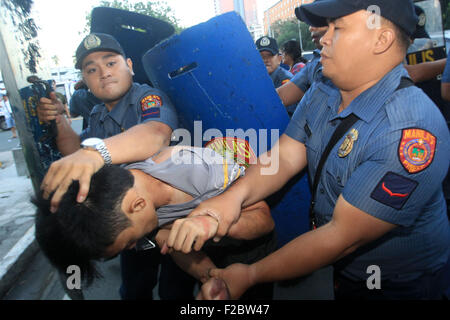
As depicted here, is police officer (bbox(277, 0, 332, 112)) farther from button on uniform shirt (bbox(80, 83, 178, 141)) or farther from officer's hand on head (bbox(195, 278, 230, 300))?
officer's hand on head (bbox(195, 278, 230, 300))

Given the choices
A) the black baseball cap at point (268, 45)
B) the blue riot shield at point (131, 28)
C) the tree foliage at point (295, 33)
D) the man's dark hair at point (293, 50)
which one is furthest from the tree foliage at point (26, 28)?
the tree foliage at point (295, 33)

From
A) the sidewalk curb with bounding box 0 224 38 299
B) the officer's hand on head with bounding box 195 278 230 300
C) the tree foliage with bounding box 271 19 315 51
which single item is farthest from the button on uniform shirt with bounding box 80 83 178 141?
the tree foliage with bounding box 271 19 315 51

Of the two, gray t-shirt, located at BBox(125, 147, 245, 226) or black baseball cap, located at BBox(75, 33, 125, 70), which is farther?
black baseball cap, located at BBox(75, 33, 125, 70)

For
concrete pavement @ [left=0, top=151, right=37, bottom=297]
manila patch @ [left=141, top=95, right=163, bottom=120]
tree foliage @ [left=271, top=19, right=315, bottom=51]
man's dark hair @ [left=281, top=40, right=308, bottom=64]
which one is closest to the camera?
manila patch @ [left=141, top=95, right=163, bottom=120]

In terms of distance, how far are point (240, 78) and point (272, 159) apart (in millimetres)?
438

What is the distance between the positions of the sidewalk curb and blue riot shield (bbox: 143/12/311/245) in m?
2.24

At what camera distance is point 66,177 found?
1093 mm

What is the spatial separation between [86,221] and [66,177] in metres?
0.17

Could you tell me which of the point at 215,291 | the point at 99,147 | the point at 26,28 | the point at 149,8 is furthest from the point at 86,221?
the point at 149,8

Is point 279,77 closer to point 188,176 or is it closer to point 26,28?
point 26,28

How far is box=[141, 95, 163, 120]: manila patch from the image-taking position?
1.70 metres

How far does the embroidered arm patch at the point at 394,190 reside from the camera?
96cm

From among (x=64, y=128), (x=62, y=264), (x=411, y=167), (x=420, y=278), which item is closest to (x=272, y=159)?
(x=411, y=167)

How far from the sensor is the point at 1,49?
1993 mm
